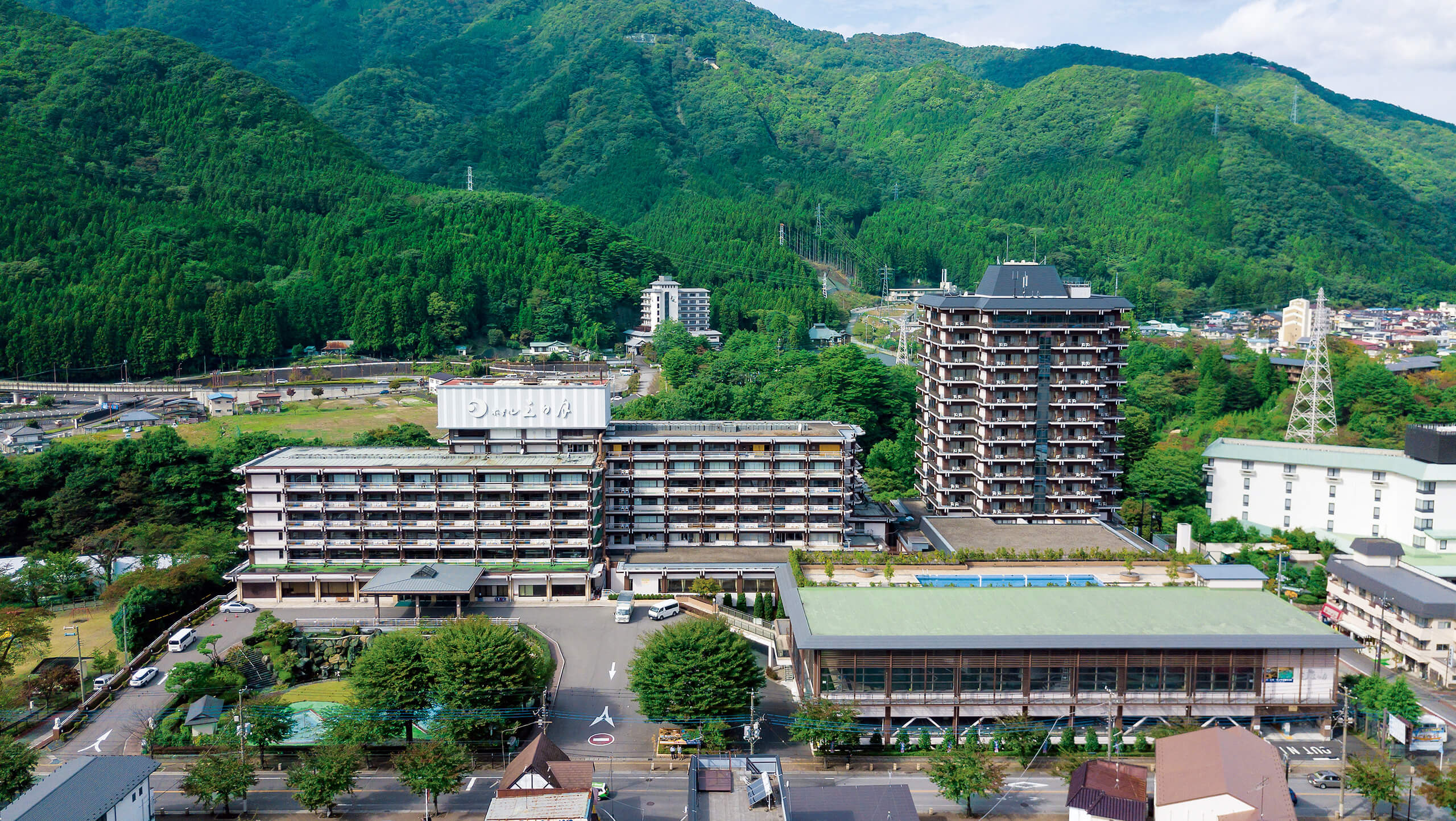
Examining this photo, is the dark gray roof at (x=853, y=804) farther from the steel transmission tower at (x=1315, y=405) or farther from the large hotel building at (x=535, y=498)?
the steel transmission tower at (x=1315, y=405)

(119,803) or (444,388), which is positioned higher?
(444,388)

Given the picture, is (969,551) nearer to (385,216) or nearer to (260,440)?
(260,440)

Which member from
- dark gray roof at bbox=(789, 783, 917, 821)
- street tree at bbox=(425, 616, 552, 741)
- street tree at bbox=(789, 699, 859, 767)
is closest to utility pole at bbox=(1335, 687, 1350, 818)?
dark gray roof at bbox=(789, 783, 917, 821)

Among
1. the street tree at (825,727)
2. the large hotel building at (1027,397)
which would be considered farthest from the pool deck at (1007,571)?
the large hotel building at (1027,397)

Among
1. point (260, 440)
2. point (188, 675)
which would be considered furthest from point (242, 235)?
point (188, 675)

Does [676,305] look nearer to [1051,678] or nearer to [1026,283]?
[1026,283]
